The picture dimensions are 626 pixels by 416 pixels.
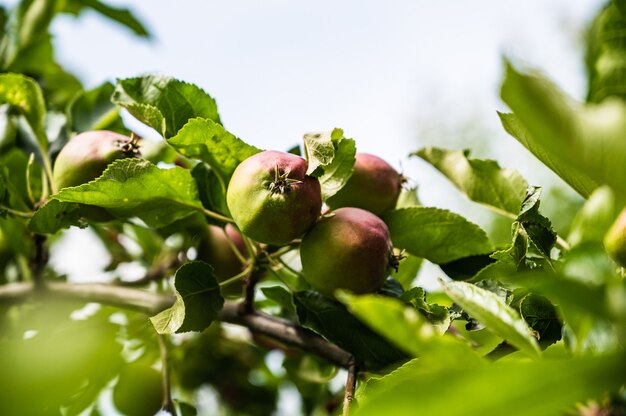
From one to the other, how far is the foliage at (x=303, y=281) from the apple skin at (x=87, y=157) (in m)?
0.04

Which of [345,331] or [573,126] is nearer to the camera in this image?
[573,126]

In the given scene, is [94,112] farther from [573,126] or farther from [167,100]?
[573,126]

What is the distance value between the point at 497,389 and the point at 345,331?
2.03ft

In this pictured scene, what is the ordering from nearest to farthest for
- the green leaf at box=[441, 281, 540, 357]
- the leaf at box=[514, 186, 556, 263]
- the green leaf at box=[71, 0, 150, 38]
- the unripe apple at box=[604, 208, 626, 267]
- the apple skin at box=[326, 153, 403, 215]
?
the green leaf at box=[441, 281, 540, 357]
the unripe apple at box=[604, 208, 626, 267]
the leaf at box=[514, 186, 556, 263]
the apple skin at box=[326, 153, 403, 215]
the green leaf at box=[71, 0, 150, 38]

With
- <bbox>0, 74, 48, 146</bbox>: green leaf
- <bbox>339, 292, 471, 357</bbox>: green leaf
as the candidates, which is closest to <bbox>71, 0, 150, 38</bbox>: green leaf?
<bbox>0, 74, 48, 146</bbox>: green leaf

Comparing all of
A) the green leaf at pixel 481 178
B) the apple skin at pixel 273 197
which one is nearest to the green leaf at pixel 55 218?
the apple skin at pixel 273 197

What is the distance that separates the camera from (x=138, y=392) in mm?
1402

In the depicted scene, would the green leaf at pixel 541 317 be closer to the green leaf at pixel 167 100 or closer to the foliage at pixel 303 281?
the foliage at pixel 303 281

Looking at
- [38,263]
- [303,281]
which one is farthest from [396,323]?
[38,263]

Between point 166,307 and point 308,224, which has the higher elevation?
A: point 308,224

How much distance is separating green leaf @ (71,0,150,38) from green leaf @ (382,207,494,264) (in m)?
0.92

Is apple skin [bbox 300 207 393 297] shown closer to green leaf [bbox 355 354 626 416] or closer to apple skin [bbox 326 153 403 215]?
apple skin [bbox 326 153 403 215]

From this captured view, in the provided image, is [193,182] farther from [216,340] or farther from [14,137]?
[216,340]

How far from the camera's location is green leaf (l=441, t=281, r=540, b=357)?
592mm
